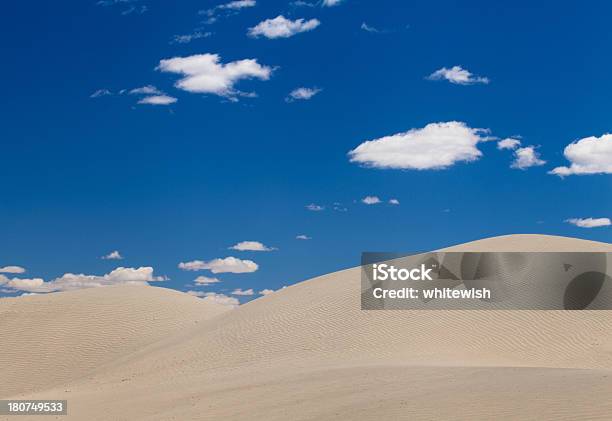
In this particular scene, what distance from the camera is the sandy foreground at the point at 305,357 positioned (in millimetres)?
18234

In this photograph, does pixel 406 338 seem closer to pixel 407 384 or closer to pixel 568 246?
pixel 407 384

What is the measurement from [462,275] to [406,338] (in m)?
6.72

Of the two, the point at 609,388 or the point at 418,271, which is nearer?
the point at 609,388

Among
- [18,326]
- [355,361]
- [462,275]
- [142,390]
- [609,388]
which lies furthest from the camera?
[18,326]

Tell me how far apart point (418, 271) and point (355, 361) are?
9.73m

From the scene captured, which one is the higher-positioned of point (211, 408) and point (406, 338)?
point (406, 338)

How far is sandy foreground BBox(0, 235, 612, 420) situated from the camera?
1823 cm

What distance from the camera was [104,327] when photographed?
46.6m

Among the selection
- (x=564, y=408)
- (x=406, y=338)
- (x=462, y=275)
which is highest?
(x=462, y=275)

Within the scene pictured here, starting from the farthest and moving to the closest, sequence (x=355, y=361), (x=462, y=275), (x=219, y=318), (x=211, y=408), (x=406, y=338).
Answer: (x=219, y=318) < (x=462, y=275) < (x=406, y=338) < (x=355, y=361) < (x=211, y=408)

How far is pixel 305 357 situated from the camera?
30078mm

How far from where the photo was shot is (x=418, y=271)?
36.6 m

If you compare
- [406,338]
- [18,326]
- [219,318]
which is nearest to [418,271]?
[406,338]

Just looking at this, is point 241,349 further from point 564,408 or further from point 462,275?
point 564,408
